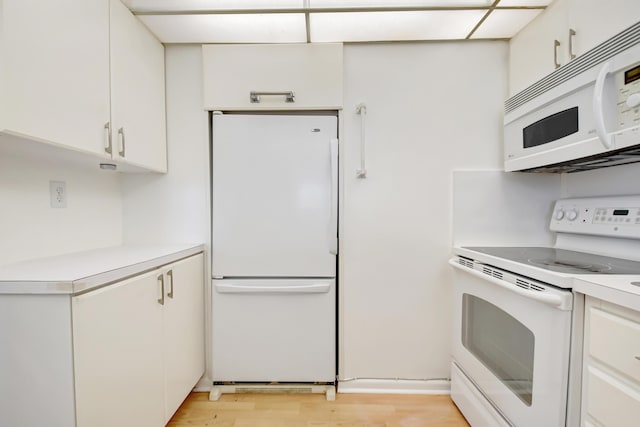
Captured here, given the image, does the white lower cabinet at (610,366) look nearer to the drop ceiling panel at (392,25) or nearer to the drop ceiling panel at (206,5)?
the drop ceiling panel at (392,25)

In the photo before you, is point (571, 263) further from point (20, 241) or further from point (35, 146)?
point (20, 241)

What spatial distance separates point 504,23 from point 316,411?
2.25 meters

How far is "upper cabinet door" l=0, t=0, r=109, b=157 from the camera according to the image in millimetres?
831

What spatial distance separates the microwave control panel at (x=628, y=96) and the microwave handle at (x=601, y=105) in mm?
41

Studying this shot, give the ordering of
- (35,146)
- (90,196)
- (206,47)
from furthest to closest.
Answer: (206,47)
(90,196)
(35,146)

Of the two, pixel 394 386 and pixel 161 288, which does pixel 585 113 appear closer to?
pixel 394 386

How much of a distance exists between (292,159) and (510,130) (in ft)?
3.82

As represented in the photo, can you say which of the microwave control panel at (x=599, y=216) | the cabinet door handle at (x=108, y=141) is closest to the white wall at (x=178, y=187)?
the cabinet door handle at (x=108, y=141)

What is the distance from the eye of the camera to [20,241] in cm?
113

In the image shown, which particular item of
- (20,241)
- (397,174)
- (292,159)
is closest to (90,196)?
(20,241)

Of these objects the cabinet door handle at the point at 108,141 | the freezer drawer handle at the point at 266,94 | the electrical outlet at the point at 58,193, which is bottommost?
the electrical outlet at the point at 58,193

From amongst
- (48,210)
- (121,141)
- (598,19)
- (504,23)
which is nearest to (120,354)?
(48,210)

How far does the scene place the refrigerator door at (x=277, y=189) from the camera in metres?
1.64

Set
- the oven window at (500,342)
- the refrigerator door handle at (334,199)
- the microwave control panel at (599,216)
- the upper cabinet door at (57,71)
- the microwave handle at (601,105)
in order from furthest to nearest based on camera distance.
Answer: the refrigerator door handle at (334,199) → the microwave control panel at (599,216) → the oven window at (500,342) → the microwave handle at (601,105) → the upper cabinet door at (57,71)
